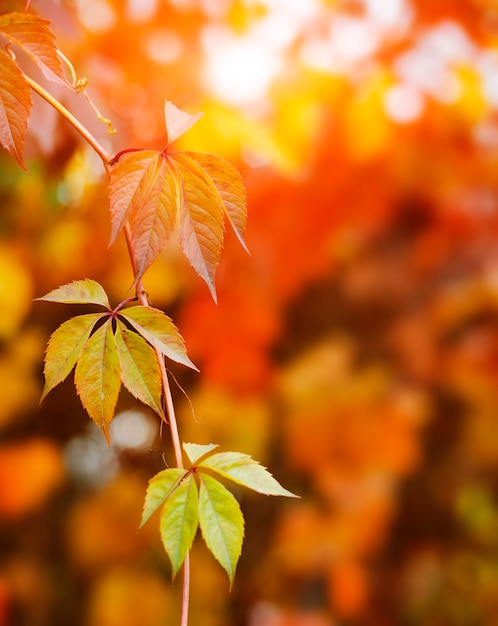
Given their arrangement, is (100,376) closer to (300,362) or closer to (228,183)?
(228,183)

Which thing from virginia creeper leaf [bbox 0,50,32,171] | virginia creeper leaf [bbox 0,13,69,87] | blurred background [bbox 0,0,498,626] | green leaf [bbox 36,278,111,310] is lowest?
blurred background [bbox 0,0,498,626]

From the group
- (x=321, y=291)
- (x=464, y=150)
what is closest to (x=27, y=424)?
(x=321, y=291)

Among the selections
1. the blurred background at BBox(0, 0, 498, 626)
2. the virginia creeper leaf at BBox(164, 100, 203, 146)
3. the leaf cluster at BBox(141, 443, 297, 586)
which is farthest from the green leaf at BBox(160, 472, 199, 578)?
the blurred background at BBox(0, 0, 498, 626)

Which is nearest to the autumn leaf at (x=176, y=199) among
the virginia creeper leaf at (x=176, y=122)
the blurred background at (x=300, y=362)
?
the virginia creeper leaf at (x=176, y=122)

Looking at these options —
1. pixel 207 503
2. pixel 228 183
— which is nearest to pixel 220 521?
pixel 207 503

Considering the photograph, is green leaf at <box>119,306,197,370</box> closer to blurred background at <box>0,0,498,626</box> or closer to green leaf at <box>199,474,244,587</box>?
green leaf at <box>199,474,244,587</box>

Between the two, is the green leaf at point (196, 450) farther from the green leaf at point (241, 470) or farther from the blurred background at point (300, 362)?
the blurred background at point (300, 362)
